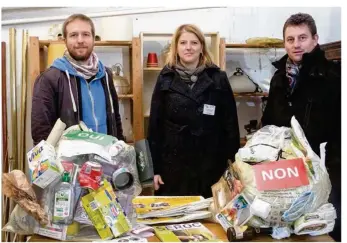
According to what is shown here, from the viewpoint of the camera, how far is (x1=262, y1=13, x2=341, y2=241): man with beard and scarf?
3.18 ft

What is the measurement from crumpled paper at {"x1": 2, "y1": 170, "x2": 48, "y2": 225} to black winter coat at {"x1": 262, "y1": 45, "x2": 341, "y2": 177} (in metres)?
0.66

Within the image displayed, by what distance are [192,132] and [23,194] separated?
63cm

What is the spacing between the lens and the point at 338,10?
0.98 metres

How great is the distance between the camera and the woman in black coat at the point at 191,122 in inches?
48.6

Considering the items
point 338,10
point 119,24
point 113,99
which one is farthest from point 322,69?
point 119,24

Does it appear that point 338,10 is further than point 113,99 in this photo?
No

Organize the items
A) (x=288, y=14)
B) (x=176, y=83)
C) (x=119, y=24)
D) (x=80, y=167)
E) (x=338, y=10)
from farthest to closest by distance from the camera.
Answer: (x=119, y=24), (x=176, y=83), (x=288, y=14), (x=338, y=10), (x=80, y=167)

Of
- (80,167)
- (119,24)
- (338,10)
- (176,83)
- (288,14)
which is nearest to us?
(80,167)

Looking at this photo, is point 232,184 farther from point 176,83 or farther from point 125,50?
point 125,50

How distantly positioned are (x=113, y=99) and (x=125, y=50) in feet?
2.10

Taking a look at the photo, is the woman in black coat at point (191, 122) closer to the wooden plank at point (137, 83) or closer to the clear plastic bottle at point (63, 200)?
the wooden plank at point (137, 83)

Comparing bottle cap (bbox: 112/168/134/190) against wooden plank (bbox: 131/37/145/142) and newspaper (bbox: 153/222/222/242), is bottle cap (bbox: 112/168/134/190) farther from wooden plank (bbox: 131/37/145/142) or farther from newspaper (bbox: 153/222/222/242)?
wooden plank (bbox: 131/37/145/142)

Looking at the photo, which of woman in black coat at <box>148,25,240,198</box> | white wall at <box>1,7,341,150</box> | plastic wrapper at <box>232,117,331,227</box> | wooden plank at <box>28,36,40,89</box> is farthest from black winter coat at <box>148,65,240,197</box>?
wooden plank at <box>28,36,40,89</box>

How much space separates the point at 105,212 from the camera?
750mm
